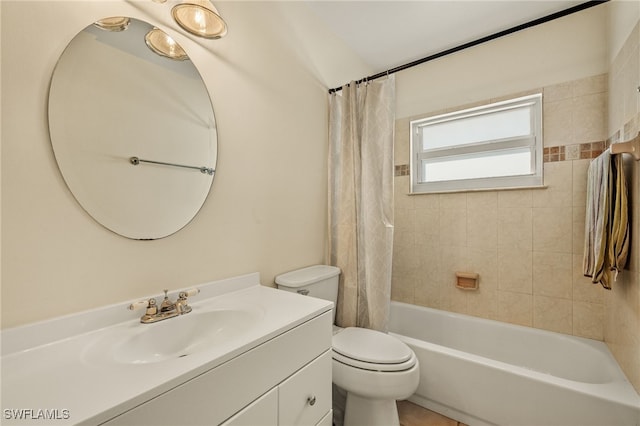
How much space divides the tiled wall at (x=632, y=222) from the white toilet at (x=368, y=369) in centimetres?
98

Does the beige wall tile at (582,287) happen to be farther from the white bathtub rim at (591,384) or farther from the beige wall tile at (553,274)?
the white bathtub rim at (591,384)

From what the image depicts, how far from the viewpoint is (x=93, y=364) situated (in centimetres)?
66

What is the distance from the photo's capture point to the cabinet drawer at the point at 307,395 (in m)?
0.88

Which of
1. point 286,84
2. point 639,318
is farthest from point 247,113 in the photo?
point 639,318

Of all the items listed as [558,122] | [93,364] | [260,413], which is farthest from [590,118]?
[93,364]

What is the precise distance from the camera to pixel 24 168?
74 centimetres

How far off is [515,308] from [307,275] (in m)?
1.57

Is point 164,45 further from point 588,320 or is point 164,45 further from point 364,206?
point 588,320

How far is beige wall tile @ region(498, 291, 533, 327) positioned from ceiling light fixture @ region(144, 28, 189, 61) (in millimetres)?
2461

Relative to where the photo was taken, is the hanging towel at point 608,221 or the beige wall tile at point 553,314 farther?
the beige wall tile at point 553,314

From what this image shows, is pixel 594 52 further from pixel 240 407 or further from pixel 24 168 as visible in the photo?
pixel 24 168

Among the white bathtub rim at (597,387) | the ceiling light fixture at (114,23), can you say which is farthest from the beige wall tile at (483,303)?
the ceiling light fixture at (114,23)

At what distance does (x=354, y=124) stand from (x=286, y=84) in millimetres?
488

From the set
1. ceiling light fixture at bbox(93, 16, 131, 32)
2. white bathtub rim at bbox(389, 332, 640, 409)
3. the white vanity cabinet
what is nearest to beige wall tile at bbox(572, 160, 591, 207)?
white bathtub rim at bbox(389, 332, 640, 409)
